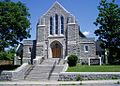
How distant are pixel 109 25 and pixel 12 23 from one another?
14.8 metres

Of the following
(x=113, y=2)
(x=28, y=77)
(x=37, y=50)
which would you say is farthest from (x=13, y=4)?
(x=113, y=2)

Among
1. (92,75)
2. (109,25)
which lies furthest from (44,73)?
(109,25)

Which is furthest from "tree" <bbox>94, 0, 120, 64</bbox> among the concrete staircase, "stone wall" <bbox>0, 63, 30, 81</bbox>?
"stone wall" <bbox>0, 63, 30, 81</bbox>

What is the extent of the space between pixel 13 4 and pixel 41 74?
977 cm

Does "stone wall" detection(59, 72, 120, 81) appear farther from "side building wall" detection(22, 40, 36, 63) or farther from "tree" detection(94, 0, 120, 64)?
"side building wall" detection(22, 40, 36, 63)

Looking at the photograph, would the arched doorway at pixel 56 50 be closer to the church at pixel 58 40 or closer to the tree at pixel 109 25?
the church at pixel 58 40

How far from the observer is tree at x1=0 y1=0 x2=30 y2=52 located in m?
32.8

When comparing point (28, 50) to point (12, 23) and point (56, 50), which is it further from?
point (12, 23)

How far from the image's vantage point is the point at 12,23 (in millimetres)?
33031

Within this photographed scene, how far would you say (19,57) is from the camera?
4828 centimetres

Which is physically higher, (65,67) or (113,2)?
(113,2)

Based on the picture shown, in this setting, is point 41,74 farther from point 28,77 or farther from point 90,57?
point 90,57

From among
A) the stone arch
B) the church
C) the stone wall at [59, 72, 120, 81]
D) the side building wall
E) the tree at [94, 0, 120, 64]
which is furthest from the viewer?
the side building wall

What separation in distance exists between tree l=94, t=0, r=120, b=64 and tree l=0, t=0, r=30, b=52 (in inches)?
452
